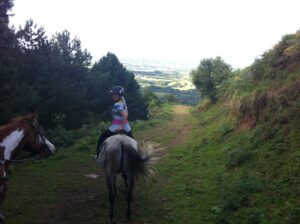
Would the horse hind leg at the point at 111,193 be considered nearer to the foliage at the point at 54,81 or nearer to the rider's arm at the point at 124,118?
the rider's arm at the point at 124,118

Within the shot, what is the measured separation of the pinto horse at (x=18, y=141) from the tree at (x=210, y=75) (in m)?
23.2

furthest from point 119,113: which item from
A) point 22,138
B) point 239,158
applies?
point 239,158

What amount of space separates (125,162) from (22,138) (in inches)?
94.9

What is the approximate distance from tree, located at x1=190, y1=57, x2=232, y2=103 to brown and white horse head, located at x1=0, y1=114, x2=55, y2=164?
23227 mm

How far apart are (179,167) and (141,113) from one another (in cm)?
2929

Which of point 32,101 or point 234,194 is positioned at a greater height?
point 32,101

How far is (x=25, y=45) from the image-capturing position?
1078 inches

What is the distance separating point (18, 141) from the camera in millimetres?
7195

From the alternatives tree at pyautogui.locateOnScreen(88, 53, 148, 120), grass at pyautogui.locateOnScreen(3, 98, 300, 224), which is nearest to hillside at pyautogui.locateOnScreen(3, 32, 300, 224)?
grass at pyautogui.locateOnScreen(3, 98, 300, 224)

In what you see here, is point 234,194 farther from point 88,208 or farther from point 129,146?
point 88,208

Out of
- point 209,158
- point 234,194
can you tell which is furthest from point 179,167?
point 234,194

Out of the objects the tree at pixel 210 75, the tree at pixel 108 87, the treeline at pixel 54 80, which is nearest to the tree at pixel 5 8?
the treeline at pixel 54 80

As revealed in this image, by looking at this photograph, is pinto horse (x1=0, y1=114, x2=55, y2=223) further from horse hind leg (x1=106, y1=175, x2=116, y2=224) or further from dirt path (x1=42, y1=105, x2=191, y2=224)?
dirt path (x1=42, y1=105, x2=191, y2=224)

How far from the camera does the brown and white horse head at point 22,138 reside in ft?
23.0
